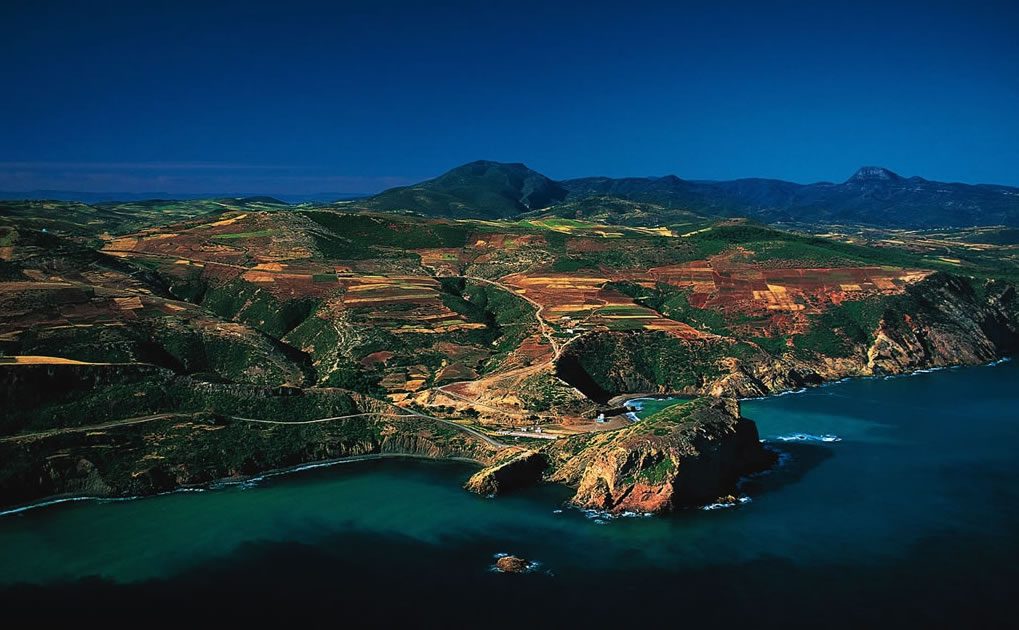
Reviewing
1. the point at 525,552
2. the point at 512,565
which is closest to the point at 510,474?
the point at 525,552

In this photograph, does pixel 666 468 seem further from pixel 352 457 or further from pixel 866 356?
pixel 866 356

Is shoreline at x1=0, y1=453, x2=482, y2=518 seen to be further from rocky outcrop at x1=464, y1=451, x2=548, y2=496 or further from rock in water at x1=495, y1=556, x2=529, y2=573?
rock in water at x1=495, y1=556, x2=529, y2=573

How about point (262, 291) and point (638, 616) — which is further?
point (262, 291)

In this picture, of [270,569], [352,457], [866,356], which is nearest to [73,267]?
[352,457]

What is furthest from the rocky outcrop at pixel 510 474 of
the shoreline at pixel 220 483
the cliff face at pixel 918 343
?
the cliff face at pixel 918 343

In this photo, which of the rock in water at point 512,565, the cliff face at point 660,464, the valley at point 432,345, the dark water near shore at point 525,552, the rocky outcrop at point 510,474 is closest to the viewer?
the dark water near shore at point 525,552

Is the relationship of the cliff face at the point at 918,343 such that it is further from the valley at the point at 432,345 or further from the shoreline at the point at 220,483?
the shoreline at the point at 220,483
